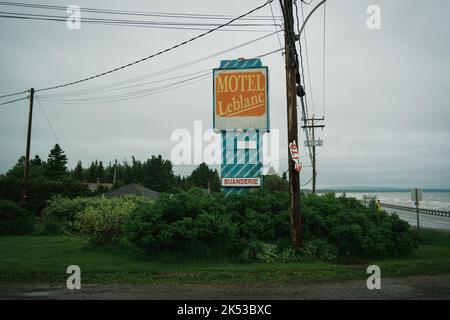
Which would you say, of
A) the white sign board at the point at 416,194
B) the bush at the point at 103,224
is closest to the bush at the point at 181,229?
the bush at the point at 103,224

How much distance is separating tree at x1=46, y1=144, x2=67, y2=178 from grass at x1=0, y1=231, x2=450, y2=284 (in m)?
72.4

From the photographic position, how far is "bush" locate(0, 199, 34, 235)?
62.3ft

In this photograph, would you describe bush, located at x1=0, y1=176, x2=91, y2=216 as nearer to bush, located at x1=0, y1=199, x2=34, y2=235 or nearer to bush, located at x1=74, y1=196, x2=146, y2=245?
bush, located at x1=0, y1=199, x2=34, y2=235

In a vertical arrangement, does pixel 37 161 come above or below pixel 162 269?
above

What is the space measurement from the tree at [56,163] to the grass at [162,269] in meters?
72.4

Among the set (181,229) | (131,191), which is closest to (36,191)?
(131,191)

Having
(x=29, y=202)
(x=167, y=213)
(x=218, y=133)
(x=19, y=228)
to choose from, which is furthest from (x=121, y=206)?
(x=29, y=202)

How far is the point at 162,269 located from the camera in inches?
390

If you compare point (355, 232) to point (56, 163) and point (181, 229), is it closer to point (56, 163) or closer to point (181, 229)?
point (181, 229)

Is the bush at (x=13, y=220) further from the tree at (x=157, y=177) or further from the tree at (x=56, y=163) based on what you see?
the tree at (x=157, y=177)

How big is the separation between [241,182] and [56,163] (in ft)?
244

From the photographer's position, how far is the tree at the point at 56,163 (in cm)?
7838

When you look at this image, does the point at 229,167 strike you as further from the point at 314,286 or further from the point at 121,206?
the point at 314,286
